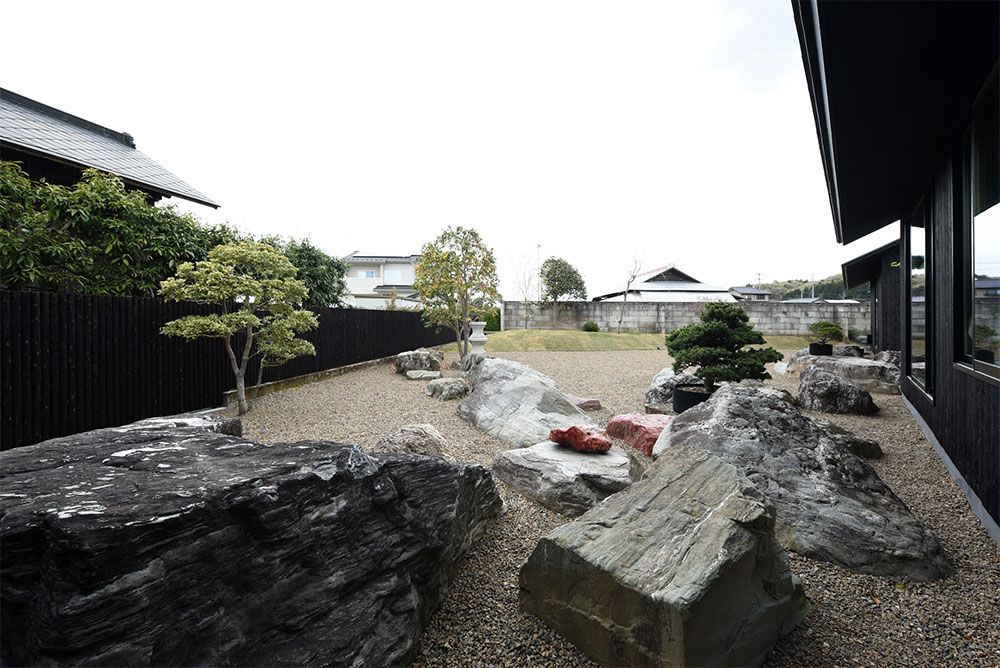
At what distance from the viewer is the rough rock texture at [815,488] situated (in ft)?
8.52

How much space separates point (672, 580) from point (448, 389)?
19.6ft

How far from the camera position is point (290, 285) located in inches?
251

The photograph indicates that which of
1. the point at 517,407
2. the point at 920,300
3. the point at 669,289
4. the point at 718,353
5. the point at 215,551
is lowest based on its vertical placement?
the point at 517,407

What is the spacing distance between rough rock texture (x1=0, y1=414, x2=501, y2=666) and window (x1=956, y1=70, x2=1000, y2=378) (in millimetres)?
4050

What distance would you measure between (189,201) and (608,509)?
11213 mm

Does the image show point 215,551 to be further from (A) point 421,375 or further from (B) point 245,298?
(A) point 421,375

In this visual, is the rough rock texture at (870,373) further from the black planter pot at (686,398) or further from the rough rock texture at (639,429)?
the rough rock texture at (639,429)

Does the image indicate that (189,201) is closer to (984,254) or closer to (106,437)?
(106,437)

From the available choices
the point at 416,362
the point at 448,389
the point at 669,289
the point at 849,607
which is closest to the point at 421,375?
the point at 416,362

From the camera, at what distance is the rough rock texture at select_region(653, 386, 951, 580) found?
2596 mm

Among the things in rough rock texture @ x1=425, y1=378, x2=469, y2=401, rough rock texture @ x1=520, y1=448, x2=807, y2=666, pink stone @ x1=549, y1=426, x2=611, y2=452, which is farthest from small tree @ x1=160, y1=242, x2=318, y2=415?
rough rock texture @ x1=520, y1=448, x2=807, y2=666

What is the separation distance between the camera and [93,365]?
479cm

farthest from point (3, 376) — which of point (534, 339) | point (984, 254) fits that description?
point (534, 339)

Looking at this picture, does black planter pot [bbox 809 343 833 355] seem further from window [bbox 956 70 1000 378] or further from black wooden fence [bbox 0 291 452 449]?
black wooden fence [bbox 0 291 452 449]
